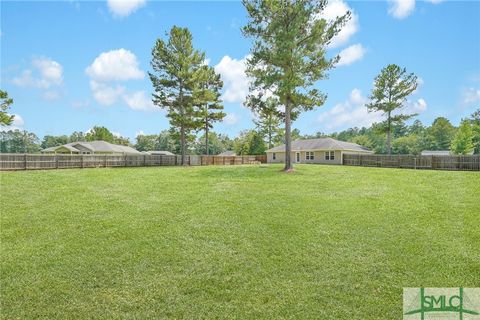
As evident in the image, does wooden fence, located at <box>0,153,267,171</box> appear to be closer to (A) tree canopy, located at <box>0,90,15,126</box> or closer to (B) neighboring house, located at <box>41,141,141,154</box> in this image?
(A) tree canopy, located at <box>0,90,15,126</box>

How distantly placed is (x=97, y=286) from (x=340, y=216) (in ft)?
19.0

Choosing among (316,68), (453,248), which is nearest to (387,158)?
(316,68)

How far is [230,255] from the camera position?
5.61 meters

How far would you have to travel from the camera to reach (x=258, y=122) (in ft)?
160

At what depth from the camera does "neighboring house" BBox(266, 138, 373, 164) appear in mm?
35219
